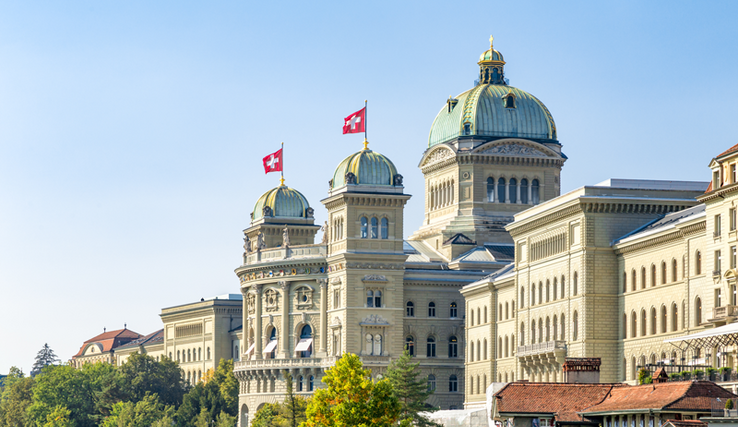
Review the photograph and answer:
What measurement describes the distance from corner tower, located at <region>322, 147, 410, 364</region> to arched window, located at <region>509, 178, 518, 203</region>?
580 inches

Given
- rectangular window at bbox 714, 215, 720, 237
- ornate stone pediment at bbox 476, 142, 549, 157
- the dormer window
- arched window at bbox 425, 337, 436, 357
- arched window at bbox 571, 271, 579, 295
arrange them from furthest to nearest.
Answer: the dormer window, ornate stone pediment at bbox 476, 142, 549, 157, arched window at bbox 425, 337, 436, 357, arched window at bbox 571, 271, 579, 295, rectangular window at bbox 714, 215, 720, 237

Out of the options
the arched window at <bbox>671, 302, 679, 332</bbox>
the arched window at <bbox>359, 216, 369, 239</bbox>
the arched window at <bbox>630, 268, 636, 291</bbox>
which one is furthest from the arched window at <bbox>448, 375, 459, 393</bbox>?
the arched window at <bbox>671, 302, 679, 332</bbox>

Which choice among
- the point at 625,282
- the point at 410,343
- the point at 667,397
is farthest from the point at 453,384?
the point at 667,397

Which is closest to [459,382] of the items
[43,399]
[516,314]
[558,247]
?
[516,314]

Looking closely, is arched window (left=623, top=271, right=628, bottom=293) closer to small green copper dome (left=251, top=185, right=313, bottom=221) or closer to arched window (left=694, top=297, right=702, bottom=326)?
arched window (left=694, top=297, right=702, bottom=326)

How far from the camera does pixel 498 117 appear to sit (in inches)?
6535

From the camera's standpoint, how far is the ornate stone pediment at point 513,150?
165125mm

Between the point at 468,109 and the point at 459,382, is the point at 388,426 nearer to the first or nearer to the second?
the point at 459,382

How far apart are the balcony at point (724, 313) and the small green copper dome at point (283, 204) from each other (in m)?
92.7

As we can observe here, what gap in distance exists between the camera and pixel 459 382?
15938cm

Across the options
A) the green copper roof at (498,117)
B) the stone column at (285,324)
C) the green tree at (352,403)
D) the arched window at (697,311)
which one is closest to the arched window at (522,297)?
the green tree at (352,403)

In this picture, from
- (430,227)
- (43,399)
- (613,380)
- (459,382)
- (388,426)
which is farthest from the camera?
(43,399)

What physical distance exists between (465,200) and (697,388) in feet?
315

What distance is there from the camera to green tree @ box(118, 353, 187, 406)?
617 feet
